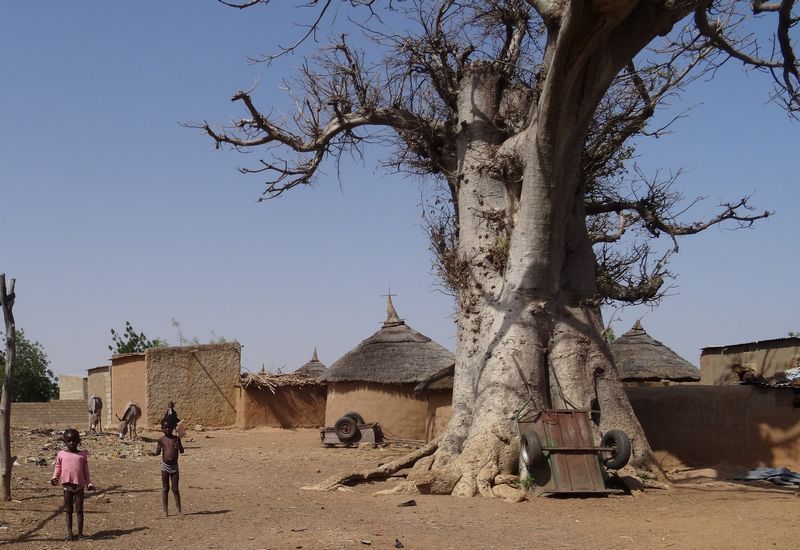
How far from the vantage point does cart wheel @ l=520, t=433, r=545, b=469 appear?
9289mm

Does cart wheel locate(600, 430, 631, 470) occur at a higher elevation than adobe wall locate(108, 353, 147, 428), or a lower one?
lower

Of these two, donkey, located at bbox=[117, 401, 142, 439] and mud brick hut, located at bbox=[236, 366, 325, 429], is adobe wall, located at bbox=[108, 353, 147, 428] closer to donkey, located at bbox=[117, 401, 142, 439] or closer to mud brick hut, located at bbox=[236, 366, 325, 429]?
mud brick hut, located at bbox=[236, 366, 325, 429]

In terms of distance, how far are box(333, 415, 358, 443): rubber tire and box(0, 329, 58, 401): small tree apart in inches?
959

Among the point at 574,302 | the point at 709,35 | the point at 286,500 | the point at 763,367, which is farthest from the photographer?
the point at 763,367

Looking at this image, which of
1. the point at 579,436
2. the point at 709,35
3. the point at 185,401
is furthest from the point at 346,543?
the point at 185,401

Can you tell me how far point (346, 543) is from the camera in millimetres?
6684

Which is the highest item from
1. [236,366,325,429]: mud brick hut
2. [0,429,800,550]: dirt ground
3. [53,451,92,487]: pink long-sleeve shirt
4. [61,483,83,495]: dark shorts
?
[236,366,325,429]: mud brick hut

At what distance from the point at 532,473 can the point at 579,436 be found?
638 mm

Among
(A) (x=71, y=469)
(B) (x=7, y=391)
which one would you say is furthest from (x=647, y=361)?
(A) (x=71, y=469)

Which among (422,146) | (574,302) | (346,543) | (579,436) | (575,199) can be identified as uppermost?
(422,146)

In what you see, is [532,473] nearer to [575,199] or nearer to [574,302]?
[574,302]

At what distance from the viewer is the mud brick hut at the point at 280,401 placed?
866 inches

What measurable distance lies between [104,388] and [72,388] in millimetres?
8294

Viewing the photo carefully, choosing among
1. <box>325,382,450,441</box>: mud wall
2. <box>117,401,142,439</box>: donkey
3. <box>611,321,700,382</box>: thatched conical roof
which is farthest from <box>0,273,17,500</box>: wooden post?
<box>611,321,700,382</box>: thatched conical roof
